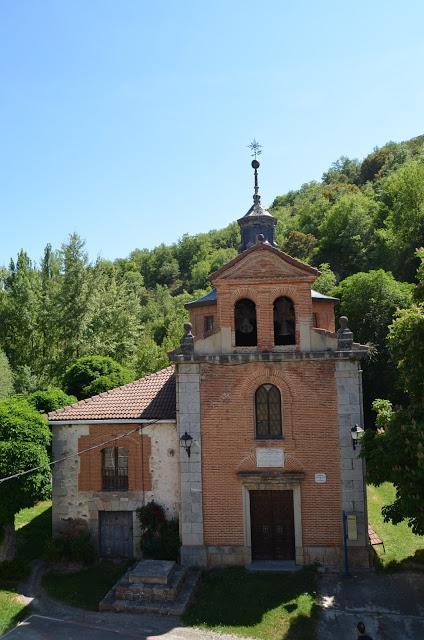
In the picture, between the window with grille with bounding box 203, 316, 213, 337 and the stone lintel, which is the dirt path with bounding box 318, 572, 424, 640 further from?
the window with grille with bounding box 203, 316, 213, 337

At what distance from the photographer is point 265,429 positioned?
664 inches

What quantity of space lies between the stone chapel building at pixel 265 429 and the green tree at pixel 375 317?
18692 millimetres

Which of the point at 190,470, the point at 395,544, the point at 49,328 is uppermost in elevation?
the point at 49,328

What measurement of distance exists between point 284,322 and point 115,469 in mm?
7723

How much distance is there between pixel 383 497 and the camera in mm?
24234

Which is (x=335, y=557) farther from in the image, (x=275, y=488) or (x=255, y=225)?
(x=255, y=225)

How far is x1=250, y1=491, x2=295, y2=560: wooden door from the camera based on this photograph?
54.7 ft

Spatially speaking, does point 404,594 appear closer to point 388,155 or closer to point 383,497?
point 383,497

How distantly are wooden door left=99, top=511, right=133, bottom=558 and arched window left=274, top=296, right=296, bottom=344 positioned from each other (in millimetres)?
7900

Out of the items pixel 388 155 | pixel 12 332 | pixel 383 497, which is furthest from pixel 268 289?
pixel 388 155

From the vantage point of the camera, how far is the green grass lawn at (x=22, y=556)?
46.9 feet

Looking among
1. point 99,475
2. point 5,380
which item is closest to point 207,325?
point 99,475

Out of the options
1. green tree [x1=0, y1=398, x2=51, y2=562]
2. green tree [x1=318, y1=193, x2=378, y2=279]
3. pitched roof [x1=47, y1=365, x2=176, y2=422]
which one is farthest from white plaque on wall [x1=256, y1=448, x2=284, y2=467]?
green tree [x1=318, y1=193, x2=378, y2=279]

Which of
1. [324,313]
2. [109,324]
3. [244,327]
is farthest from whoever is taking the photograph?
[109,324]
